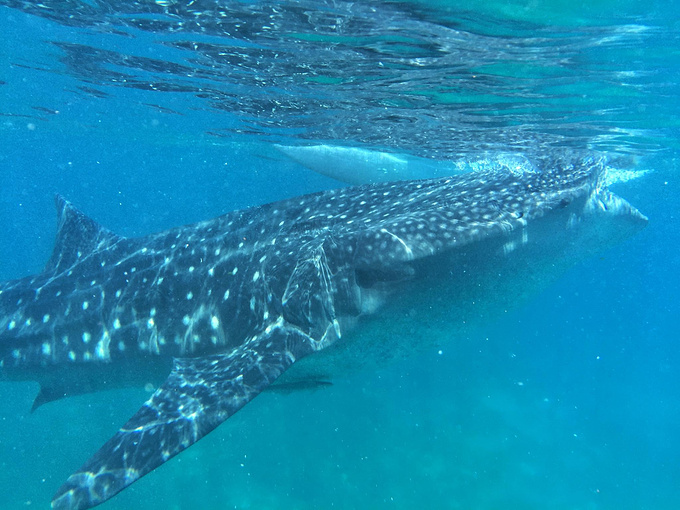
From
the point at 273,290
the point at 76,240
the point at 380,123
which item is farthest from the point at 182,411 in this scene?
the point at 380,123

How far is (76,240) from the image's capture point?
Result: 8.15 m

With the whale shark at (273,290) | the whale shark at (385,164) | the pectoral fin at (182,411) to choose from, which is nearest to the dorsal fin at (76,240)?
the whale shark at (273,290)

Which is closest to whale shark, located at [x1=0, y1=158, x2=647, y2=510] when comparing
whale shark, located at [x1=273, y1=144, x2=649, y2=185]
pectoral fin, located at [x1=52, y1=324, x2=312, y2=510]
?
pectoral fin, located at [x1=52, y1=324, x2=312, y2=510]

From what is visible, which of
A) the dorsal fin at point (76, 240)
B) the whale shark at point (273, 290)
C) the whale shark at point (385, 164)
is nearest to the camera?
the whale shark at point (273, 290)

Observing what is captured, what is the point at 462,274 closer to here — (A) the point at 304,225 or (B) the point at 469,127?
(A) the point at 304,225

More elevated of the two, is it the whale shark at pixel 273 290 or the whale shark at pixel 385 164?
the whale shark at pixel 273 290

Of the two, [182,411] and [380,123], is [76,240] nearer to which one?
[182,411]

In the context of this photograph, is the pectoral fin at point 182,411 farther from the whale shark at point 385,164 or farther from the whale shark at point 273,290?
the whale shark at point 385,164

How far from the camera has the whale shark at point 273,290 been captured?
16.5 feet

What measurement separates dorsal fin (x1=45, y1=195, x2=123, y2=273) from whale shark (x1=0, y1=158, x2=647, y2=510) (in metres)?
0.03

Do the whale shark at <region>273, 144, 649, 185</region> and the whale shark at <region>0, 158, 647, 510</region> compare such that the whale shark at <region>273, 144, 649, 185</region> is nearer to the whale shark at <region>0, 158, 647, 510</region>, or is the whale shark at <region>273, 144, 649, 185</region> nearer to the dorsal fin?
the whale shark at <region>0, 158, 647, 510</region>

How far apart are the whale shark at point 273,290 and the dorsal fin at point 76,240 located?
1.0 inches

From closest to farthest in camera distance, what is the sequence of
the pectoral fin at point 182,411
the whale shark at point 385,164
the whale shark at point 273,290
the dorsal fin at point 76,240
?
the pectoral fin at point 182,411 → the whale shark at point 273,290 → the dorsal fin at point 76,240 → the whale shark at point 385,164

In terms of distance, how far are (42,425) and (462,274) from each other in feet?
56.0
